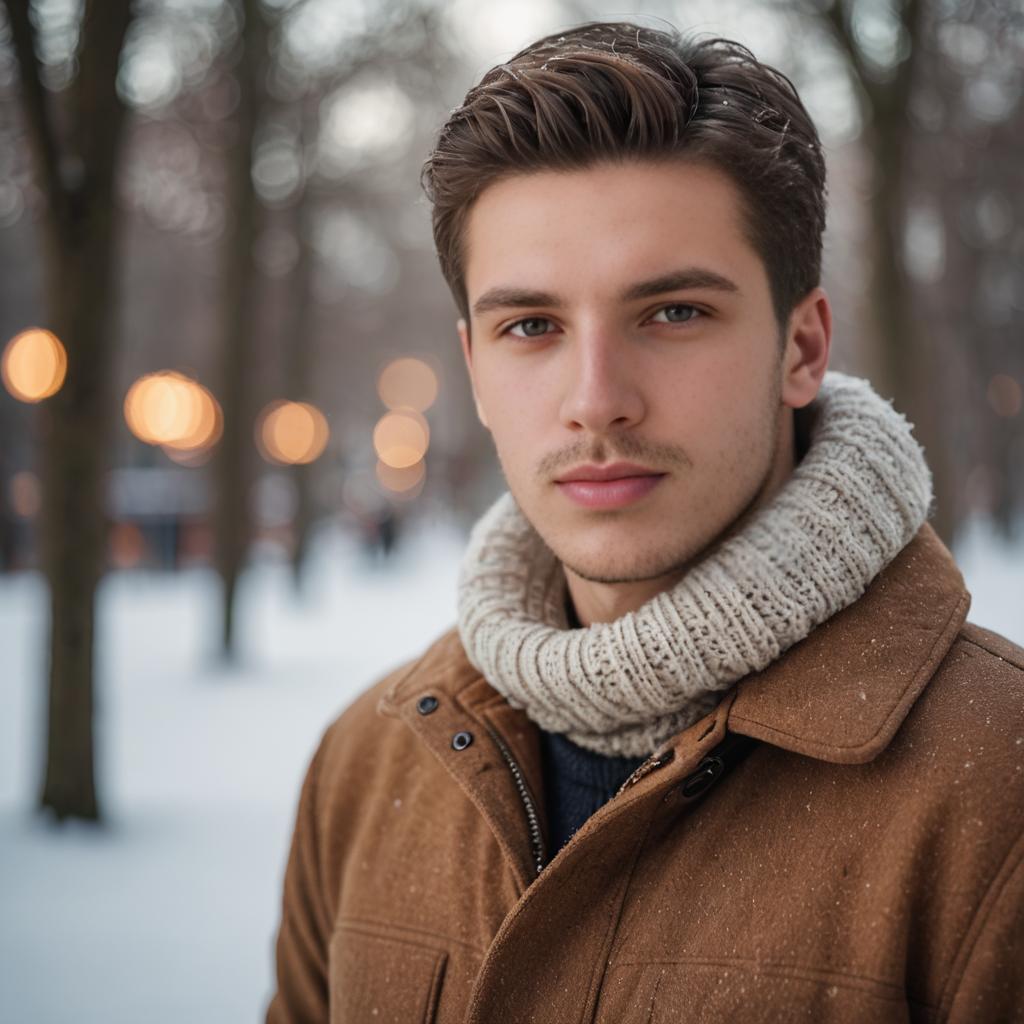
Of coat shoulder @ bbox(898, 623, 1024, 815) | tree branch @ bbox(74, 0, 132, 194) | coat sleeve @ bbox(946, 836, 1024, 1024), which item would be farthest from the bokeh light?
coat sleeve @ bbox(946, 836, 1024, 1024)

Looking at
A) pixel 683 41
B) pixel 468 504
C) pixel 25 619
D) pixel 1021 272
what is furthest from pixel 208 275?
pixel 683 41

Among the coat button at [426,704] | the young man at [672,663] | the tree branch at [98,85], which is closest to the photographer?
the young man at [672,663]

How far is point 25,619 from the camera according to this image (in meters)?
13.8

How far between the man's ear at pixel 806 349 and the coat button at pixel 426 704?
3.01ft

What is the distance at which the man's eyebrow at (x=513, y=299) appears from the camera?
70.9 inches

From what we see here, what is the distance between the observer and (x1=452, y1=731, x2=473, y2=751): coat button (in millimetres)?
1874

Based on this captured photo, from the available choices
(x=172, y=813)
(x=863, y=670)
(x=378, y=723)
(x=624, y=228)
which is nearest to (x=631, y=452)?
(x=624, y=228)

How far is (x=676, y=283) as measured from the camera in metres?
1.72

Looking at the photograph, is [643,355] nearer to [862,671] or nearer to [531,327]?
[531,327]

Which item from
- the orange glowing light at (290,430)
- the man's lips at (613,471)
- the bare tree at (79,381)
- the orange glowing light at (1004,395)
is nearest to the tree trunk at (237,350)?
the orange glowing light at (290,430)

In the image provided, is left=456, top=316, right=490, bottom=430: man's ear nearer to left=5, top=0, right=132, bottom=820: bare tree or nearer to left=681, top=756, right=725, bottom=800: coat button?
left=681, top=756, right=725, bottom=800: coat button

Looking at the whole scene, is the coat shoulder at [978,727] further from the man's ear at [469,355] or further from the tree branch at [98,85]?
the tree branch at [98,85]

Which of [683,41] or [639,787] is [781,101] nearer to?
[683,41]

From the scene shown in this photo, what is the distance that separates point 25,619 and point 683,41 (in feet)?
46.2
